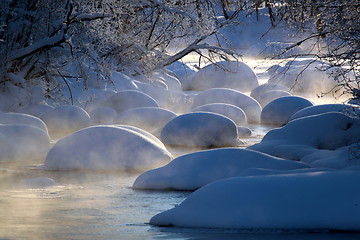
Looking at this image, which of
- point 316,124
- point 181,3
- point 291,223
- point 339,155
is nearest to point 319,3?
point 339,155

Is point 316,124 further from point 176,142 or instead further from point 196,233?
point 196,233

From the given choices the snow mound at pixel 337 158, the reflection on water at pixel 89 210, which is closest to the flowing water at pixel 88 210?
the reflection on water at pixel 89 210

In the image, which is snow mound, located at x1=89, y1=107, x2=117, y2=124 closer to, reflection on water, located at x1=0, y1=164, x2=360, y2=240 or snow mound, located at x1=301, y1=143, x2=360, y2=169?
reflection on water, located at x1=0, y1=164, x2=360, y2=240

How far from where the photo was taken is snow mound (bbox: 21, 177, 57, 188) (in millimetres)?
6953

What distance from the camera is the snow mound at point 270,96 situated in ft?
52.4

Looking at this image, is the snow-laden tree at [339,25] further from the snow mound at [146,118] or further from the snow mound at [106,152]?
the snow mound at [146,118]

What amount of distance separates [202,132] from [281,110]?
11.3 ft

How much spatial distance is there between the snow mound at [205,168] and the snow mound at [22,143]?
7.61ft

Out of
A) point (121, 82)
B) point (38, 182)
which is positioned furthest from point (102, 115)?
point (38, 182)

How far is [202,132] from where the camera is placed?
33.0ft

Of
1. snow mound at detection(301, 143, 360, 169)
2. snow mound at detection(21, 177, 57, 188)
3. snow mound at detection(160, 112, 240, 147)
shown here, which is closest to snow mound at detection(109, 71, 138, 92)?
snow mound at detection(160, 112, 240, 147)

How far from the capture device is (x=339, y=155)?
23.0 feet

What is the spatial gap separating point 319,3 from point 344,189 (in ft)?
8.03

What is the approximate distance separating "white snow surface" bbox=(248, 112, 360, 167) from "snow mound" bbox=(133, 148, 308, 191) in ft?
3.83
